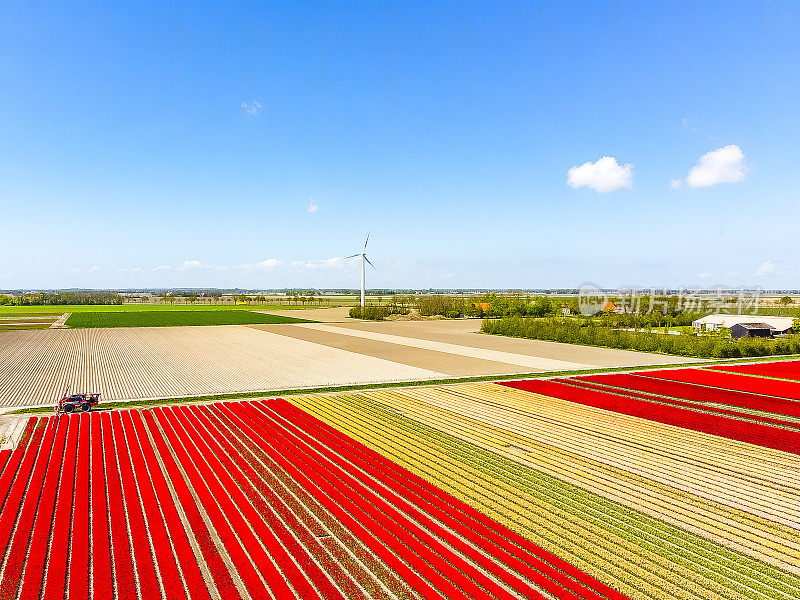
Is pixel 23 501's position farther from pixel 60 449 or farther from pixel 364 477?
pixel 364 477

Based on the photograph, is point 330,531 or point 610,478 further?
point 610,478

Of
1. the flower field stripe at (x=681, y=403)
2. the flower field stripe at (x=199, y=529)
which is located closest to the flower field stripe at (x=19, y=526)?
the flower field stripe at (x=199, y=529)

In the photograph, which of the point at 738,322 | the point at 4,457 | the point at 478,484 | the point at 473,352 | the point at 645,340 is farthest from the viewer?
the point at 738,322

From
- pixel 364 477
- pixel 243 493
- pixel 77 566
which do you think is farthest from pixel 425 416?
pixel 77 566

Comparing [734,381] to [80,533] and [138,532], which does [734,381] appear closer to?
[138,532]

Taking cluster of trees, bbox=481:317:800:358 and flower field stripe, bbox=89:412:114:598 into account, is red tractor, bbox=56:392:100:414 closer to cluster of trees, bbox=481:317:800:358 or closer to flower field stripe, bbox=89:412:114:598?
flower field stripe, bbox=89:412:114:598

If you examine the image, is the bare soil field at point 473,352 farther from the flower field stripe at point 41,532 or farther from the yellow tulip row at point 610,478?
the flower field stripe at point 41,532

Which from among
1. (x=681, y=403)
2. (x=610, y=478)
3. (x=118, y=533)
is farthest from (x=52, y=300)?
(x=610, y=478)
